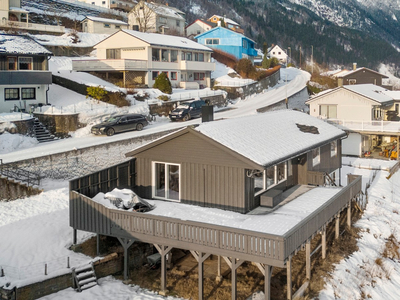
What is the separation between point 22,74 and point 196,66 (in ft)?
78.0

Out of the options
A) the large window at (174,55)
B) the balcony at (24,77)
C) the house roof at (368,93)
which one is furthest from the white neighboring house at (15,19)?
the house roof at (368,93)

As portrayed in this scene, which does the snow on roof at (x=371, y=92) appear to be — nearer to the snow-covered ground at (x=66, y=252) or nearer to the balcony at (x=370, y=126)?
the balcony at (x=370, y=126)

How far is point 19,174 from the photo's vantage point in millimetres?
25547

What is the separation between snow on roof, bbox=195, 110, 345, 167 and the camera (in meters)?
18.1

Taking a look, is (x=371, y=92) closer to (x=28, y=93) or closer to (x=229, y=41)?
(x=28, y=93)

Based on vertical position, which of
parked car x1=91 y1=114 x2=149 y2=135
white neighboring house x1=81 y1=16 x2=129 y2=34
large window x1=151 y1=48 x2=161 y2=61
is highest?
white neighboring house x1=81 y1=16 x2=129 y2=34

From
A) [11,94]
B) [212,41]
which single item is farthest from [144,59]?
[212,41]

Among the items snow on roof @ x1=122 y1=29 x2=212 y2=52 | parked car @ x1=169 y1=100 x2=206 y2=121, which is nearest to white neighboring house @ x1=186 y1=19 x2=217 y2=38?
snow on roof @ x1=122 y1=29 x2=212 y2=52

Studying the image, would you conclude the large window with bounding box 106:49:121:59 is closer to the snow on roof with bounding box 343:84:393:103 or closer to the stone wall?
the snow on roof with bounding box 343:84:393:103

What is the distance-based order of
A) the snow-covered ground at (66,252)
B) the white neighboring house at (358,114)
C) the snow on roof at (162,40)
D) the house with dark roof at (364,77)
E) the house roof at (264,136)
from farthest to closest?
the house with dark roof at (364,77)
the snow on roof at (162,40)
the white neighboring house at (358,114)
the house roof at (264,136)
the snow-covered ground at (66,252)

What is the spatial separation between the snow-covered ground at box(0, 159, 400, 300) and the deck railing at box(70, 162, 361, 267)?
1.68 m

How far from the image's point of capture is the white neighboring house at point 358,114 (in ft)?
129

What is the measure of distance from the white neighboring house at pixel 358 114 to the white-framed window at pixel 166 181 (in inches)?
956

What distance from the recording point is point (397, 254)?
20906 mm
